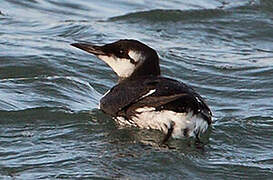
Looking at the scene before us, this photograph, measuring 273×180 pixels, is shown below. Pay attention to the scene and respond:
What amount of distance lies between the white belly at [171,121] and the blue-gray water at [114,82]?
0.11 m

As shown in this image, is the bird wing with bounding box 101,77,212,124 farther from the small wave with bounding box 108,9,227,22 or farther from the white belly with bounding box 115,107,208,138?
the small wave with bounding box 108,9,227,22

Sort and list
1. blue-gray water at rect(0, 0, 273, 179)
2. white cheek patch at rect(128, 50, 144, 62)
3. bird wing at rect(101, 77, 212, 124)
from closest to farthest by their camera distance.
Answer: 1. blue-gray water at rect(0, 0, 273, 179)
2. bird wing at rect(101, 77, 212, 124)
3. white cheek patch at rect(128, 50, 144, 62)

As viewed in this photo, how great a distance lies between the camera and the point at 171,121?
8.55 m

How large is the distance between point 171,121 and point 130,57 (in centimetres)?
117

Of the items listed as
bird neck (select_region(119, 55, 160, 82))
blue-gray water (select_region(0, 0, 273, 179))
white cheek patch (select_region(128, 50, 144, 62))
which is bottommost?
blue-gray water (select_region(0, 0, 273, 179))

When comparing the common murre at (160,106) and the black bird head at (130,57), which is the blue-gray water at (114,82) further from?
the black bird head at (130,57)

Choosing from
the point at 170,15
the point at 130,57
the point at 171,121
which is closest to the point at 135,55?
the point at 130,57

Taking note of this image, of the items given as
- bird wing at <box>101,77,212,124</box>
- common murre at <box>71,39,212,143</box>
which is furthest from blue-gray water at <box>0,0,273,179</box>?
bird wing at <box>101,77,212,124</box>

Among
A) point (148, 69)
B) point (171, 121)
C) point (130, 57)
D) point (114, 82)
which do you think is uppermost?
point (130, 57)

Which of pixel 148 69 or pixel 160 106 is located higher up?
pixel 148 69

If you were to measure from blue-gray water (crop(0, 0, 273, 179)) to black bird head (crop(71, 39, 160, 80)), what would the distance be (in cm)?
52

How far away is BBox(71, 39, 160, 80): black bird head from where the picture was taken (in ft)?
31.1

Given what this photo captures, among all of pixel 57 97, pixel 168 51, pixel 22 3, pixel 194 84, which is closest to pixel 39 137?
pixel 57 97

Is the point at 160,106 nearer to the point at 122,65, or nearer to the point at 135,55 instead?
the point at 135,55
